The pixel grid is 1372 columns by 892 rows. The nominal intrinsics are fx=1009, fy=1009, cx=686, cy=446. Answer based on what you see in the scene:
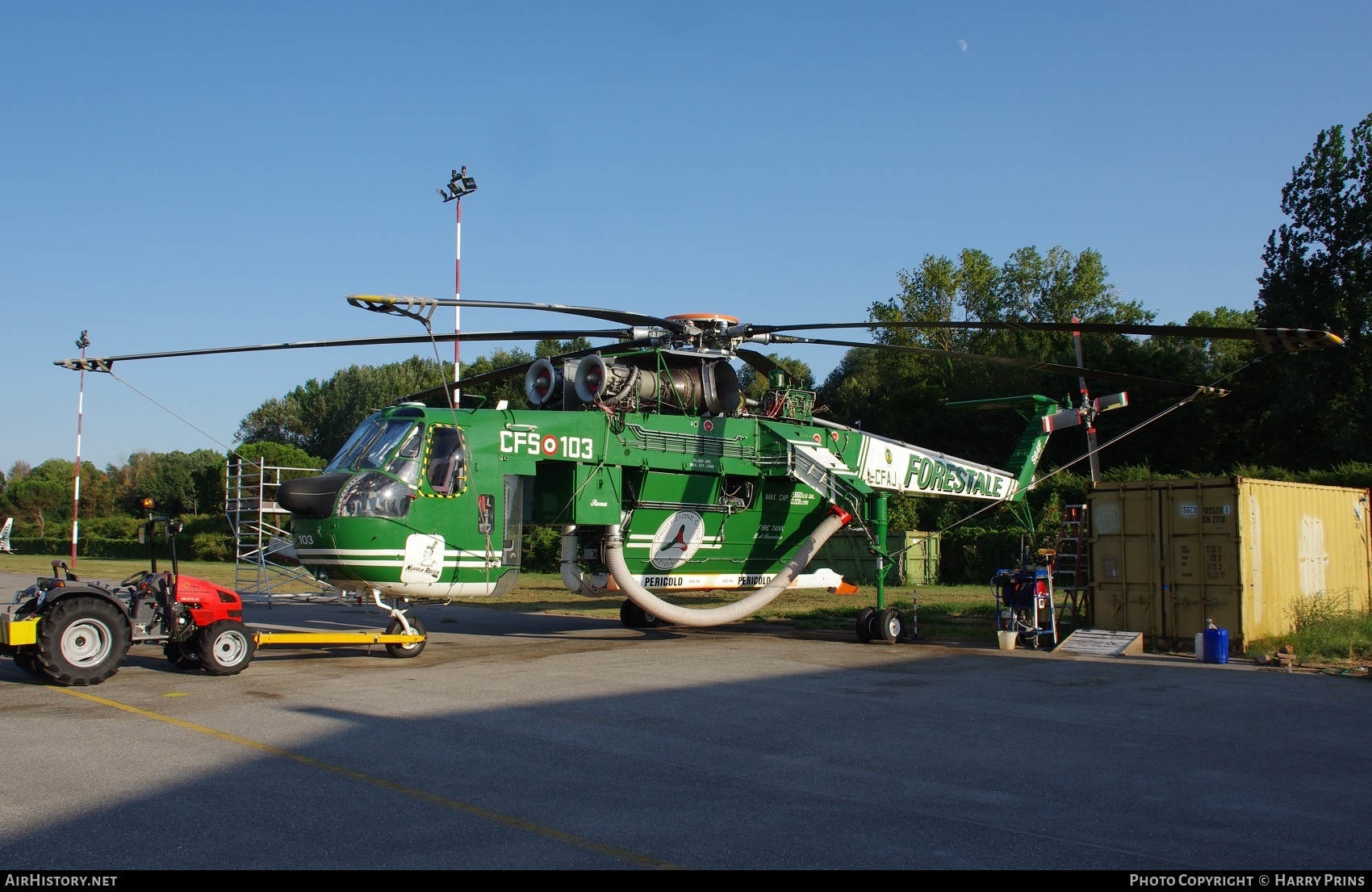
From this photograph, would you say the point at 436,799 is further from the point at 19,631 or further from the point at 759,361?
the point at 759,361

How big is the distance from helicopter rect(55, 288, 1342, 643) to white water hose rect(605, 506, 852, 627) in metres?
0.03

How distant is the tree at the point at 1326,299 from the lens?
36.1 metres

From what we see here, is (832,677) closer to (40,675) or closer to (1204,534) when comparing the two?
(1204,534)

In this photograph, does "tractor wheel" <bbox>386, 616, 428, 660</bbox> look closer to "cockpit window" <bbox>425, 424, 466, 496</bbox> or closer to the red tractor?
"cockpit window" <bbox>425, 424, 466, 496</bbox>

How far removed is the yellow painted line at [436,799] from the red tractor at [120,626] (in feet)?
5.59

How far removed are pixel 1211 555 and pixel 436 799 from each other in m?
12.3

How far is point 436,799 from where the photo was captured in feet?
20.3

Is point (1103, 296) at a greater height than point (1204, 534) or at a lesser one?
greater

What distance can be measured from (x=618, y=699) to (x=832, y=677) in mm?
3052

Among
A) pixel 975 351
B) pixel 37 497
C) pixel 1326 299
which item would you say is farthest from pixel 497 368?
pixel 37 497

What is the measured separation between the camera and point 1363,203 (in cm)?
3688

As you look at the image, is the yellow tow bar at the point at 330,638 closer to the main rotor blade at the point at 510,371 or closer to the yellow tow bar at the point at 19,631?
the yellow tow bar at the point at 19,631

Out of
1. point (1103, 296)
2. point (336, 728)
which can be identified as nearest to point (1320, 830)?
point (336, 728)
